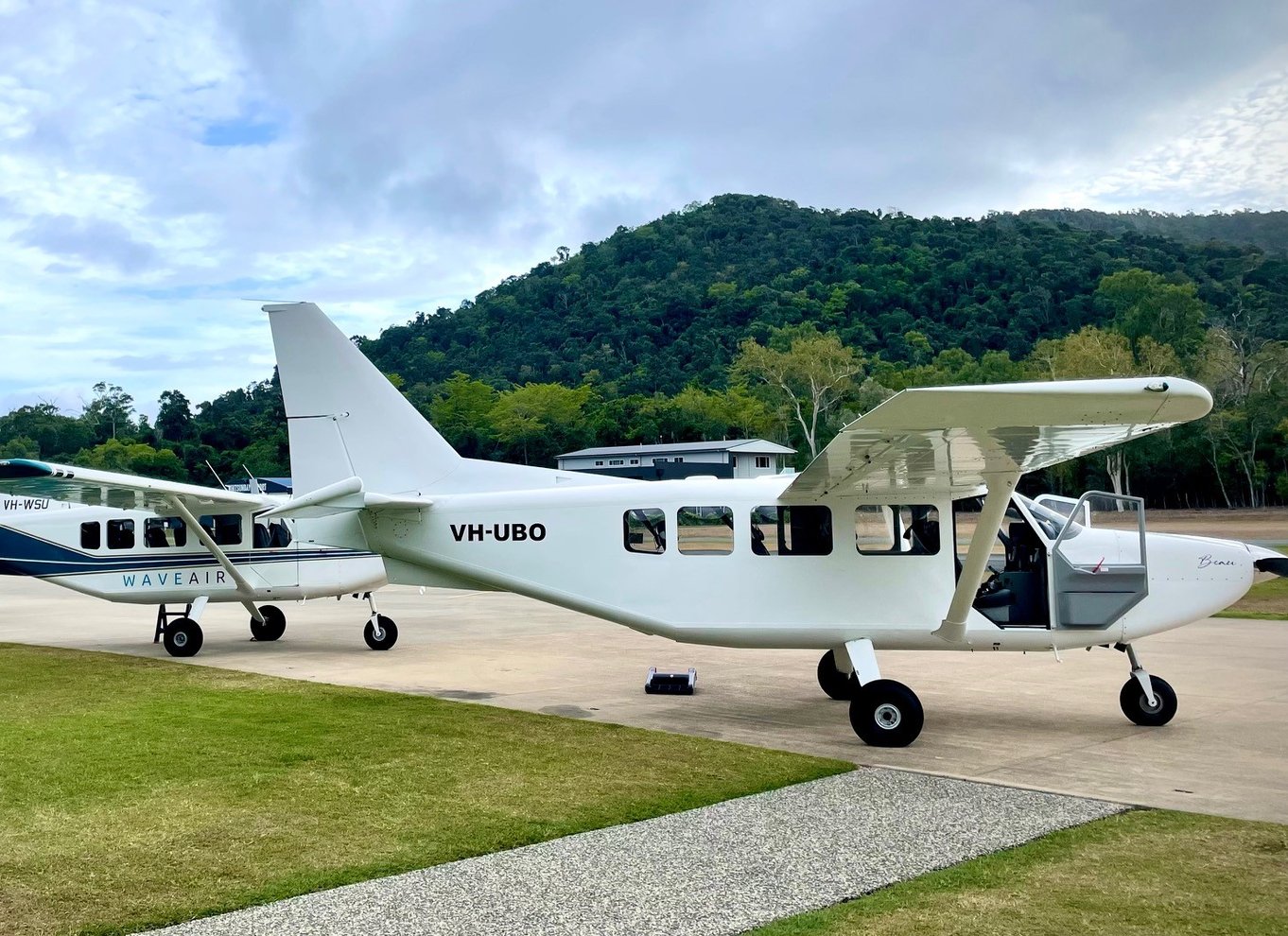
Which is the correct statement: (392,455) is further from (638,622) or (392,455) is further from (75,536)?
(75,536)

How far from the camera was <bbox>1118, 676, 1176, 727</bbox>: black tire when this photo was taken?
9.33 meters

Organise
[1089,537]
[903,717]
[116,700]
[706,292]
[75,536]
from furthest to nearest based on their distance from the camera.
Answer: [706,292] → [75,536] → [116,700] → [1089,537] → [903,717]

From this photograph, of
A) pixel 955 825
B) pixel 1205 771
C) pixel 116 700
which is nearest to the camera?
pixel 955 825

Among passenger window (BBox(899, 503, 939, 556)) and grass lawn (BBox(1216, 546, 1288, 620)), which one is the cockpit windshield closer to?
passenger window (BBox(899, 503, 939, 556))

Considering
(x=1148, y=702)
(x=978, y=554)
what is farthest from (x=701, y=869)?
(x=1148, y=702)

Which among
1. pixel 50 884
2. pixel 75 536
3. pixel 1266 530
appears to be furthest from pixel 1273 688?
pixel 1266 530

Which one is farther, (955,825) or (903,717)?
(903,717)

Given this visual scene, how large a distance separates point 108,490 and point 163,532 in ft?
5.67

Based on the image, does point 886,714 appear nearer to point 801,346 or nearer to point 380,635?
point 380,635

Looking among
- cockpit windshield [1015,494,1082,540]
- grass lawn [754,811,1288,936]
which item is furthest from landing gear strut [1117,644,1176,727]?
grass lawn [754,811,1288,936]

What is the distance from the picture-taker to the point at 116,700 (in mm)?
10891

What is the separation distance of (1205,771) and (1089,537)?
226cm

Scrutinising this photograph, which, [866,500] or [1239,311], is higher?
[1239,311]

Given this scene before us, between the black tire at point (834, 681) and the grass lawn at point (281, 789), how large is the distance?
2634 mm
